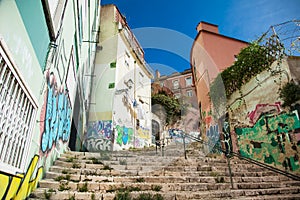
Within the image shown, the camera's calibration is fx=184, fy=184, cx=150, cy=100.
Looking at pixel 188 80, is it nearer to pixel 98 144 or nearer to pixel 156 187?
pixel 98 144

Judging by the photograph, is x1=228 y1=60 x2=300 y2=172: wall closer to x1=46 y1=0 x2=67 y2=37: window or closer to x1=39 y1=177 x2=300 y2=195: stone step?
x1=39 y1=177 x2=300 y2=195: stone step

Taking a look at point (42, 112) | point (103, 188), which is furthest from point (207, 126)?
point (42, 112)

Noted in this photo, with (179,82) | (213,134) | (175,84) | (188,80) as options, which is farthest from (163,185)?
(175,84)

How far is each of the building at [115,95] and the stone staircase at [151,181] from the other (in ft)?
16.1

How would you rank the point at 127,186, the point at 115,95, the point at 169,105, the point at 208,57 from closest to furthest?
the point at 127,186
the point at 115,95
the point at 208,57
the point at 169,105

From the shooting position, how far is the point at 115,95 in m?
11.6

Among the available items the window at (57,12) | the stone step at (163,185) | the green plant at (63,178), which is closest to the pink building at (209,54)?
the stone step at (163,185)

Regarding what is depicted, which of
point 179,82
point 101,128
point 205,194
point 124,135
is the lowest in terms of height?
point 205,194

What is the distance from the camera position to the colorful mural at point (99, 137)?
33.7 feet

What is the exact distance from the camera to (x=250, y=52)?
732cm

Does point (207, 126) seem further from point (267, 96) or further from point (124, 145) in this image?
point (124, 145)

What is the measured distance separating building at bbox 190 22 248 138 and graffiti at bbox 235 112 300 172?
9.88ft

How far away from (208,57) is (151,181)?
9496 mm

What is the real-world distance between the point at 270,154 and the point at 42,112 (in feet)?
22.1
